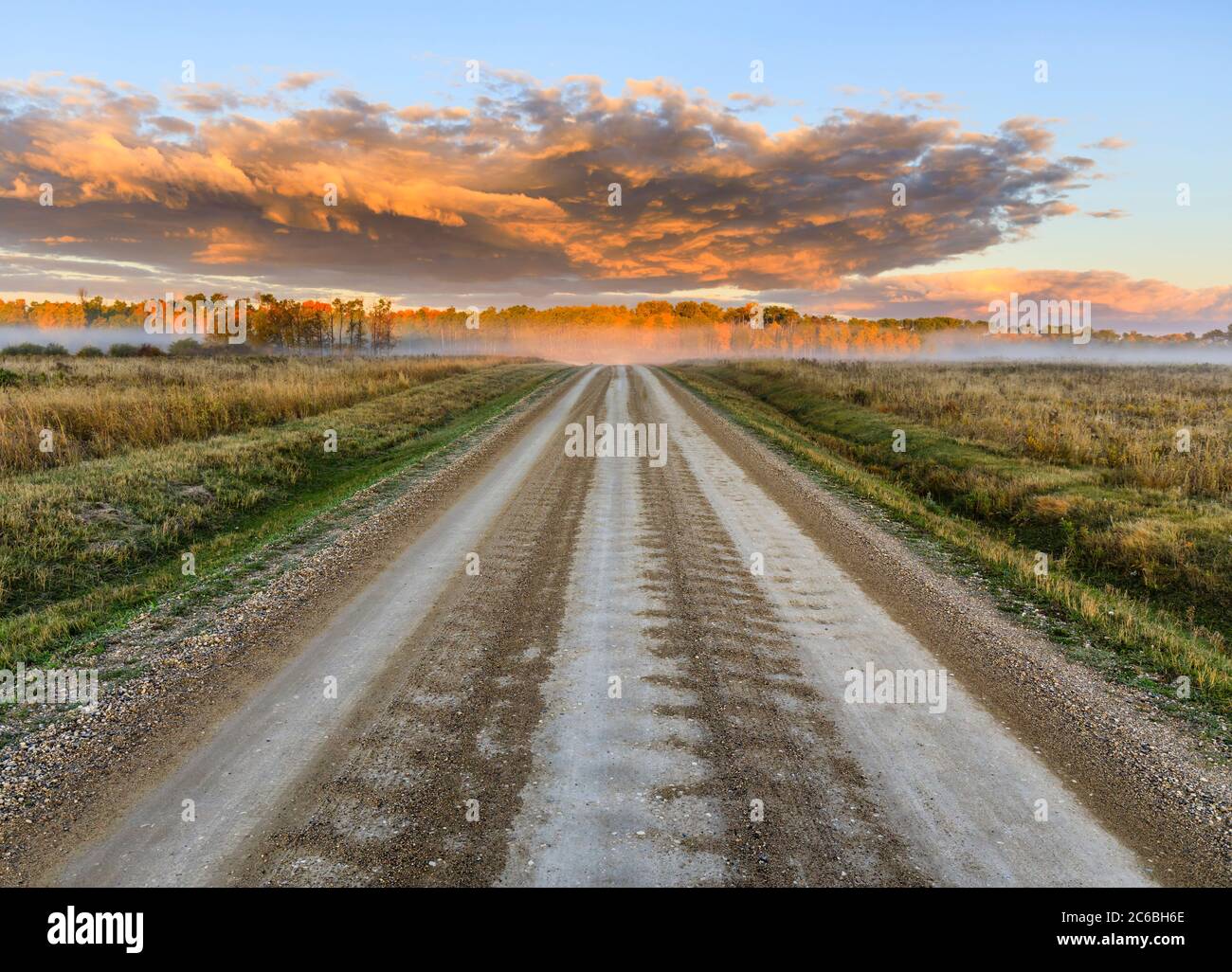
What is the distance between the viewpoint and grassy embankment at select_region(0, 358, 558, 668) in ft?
28.0

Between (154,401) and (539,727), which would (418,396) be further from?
(539,727)

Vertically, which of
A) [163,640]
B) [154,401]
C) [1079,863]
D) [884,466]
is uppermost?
[154,401]

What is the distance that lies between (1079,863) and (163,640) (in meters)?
7.95

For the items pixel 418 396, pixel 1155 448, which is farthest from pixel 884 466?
pixel 418 396

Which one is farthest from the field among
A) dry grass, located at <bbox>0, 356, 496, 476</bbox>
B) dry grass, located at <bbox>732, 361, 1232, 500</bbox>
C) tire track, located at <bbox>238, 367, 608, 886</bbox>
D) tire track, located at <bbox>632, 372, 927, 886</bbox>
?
dry grass, located at <bbox>0, 356, 496, 476</bbox>

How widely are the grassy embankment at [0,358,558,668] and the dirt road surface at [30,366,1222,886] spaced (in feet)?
11.6

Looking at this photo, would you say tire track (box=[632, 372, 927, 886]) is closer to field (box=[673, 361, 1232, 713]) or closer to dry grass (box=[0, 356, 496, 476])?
field (box=[673, 361, 1232, 713])

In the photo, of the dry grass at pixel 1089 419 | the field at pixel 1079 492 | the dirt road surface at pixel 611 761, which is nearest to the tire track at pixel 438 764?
the dirt road surface at pixel 611 761

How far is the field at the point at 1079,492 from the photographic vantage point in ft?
26.6

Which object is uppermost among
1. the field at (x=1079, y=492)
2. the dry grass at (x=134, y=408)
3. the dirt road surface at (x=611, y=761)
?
the dry grass at (x=134, y=408)

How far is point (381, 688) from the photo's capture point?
579 cm

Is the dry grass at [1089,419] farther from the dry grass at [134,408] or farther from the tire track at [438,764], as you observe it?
the dry grass at [134,408]

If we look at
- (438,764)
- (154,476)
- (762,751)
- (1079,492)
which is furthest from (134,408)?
(1079,492)

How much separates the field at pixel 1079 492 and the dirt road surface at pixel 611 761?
2931mm
